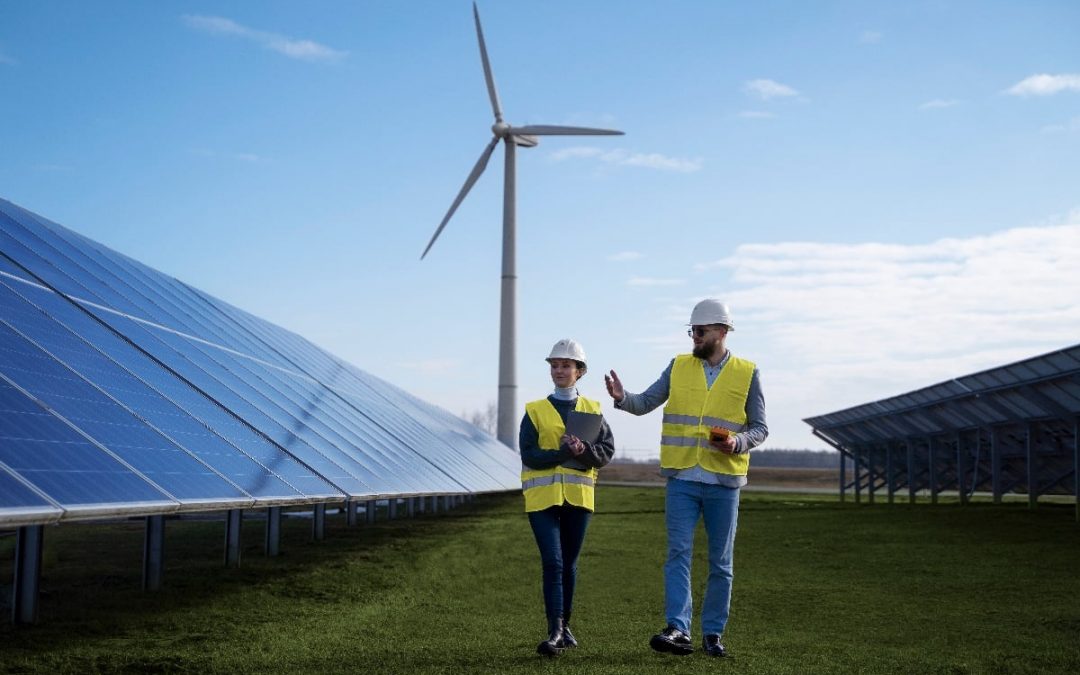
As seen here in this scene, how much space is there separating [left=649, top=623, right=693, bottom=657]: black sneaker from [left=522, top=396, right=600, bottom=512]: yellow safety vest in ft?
4.28

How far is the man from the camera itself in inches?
341

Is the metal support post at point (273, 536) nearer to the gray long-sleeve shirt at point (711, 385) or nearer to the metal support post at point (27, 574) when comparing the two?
the metal support post at point (27, 574)

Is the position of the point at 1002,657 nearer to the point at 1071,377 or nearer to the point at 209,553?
the point at 209,553

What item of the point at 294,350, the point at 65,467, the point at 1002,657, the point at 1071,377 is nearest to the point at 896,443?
the point at 1071,377

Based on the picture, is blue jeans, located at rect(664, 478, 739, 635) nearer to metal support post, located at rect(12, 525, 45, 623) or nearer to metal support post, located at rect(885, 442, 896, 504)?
metal support post, located at rect(12, 525, 45, 623)

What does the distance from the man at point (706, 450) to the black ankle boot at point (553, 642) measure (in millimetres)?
774

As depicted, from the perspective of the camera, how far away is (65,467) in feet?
24.8

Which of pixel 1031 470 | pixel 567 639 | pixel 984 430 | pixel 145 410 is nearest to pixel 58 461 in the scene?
pixel 145 410

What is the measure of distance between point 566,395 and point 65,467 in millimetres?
4159

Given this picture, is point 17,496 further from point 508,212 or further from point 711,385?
point 508,212

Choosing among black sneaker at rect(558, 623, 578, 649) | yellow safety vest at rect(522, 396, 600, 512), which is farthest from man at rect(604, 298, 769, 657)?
black sneaker at rect(558, 623, 578, 649)

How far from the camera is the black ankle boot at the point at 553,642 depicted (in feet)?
27.8

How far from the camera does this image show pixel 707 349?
9102 millimetres

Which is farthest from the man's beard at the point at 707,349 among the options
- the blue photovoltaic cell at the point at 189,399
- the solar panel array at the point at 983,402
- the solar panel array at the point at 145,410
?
the solar panel array at the point at 983,402
